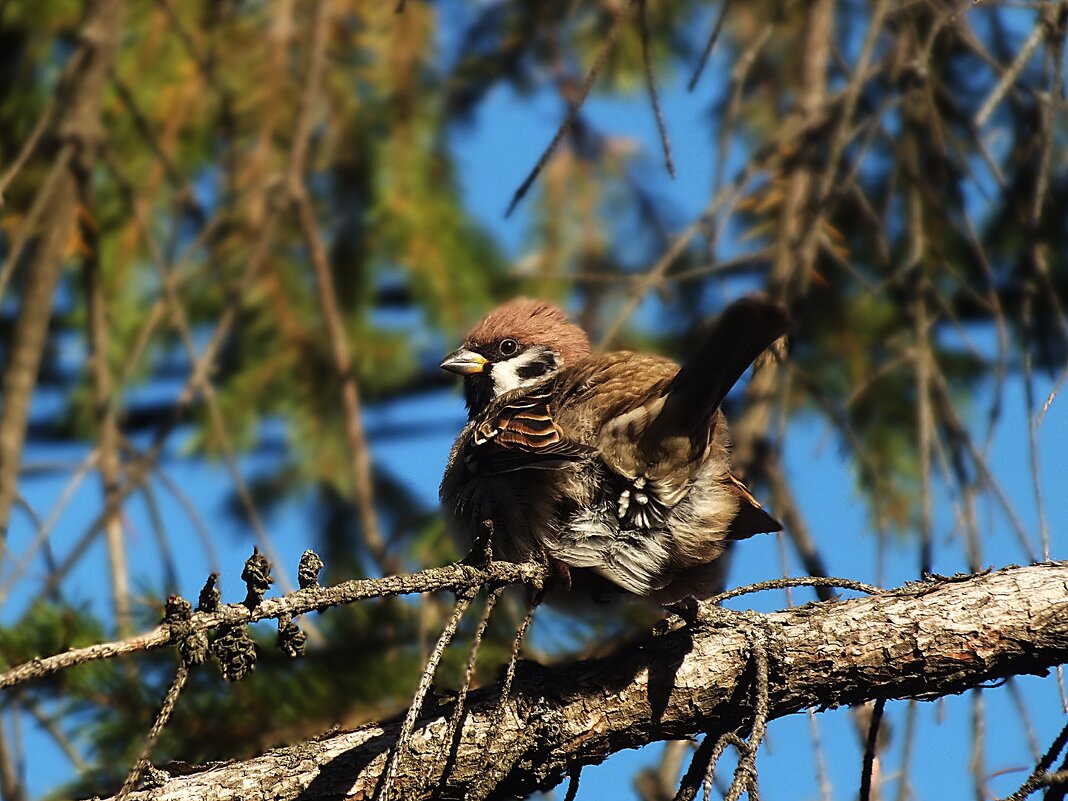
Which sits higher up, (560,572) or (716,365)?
(716,365)

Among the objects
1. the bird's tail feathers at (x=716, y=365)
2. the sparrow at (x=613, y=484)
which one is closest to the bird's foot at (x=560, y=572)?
the sparrow at (x=613, y=484)

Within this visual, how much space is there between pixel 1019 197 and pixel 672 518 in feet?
5.80

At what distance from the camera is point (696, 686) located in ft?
8.80

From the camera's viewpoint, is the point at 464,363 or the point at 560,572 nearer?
the point at 560,572

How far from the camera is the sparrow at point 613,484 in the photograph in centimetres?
286

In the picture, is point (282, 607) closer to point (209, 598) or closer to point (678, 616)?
point (209, 598)

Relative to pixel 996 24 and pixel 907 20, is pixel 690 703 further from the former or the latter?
pixel 996 24

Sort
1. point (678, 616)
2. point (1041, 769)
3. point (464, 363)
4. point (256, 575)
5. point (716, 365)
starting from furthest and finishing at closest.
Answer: point (464, 363) → point (678, 616) → point (716, 365) → point (1041, 769) → point (256, 575)

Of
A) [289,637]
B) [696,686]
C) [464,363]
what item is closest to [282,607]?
[289,637]

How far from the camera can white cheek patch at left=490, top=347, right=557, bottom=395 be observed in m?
3.80

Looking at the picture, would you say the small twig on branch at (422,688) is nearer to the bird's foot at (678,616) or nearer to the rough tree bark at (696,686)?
the rough tree bark at (696,686)

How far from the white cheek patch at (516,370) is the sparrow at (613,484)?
636 mm

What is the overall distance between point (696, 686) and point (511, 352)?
1.45 metres

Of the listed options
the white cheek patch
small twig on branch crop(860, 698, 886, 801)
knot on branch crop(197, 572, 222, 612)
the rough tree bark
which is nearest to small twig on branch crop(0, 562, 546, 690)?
knot on branch crop(197, 572, 222, 612)
